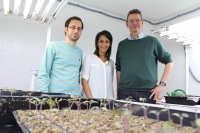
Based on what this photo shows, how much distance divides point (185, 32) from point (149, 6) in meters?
0.84

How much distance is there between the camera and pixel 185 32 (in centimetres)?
235

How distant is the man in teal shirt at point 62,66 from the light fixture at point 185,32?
1.29m

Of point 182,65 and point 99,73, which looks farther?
point 182,65

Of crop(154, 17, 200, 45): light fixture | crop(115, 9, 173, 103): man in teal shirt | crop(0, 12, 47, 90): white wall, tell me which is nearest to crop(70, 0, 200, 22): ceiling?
crop(154, 17, 200, 45): light fixture

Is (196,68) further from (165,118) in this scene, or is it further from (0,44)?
(0,44)

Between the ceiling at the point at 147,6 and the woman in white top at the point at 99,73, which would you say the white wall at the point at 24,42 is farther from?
the woman in white top at the point at 99,73

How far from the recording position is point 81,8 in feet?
9.63

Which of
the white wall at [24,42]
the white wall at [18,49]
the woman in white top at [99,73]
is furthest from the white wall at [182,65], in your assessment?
the white wall at [18,49]

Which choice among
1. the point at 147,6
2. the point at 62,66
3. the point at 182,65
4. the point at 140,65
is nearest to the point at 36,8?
the point at 62,66

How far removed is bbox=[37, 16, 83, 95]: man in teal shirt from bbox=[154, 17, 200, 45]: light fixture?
1291 millimetres

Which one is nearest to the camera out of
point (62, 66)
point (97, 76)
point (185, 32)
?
Answer: point (62, 66)

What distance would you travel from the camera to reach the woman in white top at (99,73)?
169 cm

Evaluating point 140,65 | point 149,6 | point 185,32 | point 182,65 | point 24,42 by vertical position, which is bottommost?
point 140,65

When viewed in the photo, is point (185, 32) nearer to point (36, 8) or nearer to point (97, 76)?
point (97, 76)
